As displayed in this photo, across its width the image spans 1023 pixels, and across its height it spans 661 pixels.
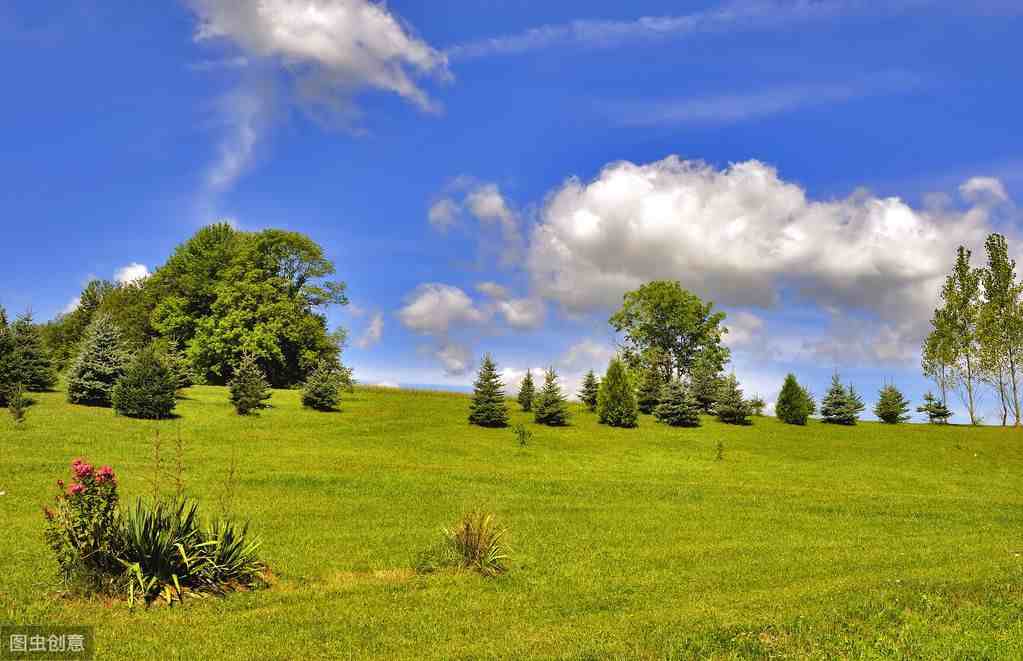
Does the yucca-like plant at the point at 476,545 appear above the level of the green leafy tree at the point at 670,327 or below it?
below

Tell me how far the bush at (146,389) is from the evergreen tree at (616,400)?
2786cm

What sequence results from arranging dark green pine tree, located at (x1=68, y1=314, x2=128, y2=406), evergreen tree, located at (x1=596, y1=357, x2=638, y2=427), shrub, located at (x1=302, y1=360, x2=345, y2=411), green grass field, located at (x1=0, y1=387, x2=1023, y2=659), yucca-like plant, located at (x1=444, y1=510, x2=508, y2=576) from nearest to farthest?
green grass field, located at (x1=0, y1=387, x2=1023, y2=659), yucca-like plant, located at (x1=444, y1=510, x2=508, y2=576), dark green pine tree, located at (x1=68, y1=314, x2=128, y2=406), shrub, located at (x1=302, y1=360, x2=345, y2=411), evergreen tree, located at (x1=596, y1=357, x2=638, y2=427)

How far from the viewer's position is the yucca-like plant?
1320 centimetres

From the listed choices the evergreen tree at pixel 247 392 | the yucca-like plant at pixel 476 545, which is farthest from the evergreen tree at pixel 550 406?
the yucca-like plant at pixel 476 545

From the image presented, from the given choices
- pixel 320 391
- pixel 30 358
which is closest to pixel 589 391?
pixel 320 391

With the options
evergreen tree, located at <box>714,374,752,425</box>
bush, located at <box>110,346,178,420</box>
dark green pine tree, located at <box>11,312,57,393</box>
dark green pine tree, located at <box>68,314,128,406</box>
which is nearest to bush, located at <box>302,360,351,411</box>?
bush, located at <box>110,346,178,420</box>

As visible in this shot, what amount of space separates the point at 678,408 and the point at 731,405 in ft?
19.0

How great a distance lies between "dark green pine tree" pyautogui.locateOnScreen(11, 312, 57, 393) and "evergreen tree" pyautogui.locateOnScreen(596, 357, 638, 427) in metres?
35.7

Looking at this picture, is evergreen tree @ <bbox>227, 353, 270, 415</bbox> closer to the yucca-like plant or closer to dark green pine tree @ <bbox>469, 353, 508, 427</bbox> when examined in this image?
dark green pine tree @ <bbox>469, 353, 508, 427</bbox>

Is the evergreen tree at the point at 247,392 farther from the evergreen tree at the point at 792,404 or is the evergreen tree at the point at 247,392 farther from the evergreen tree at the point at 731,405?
the evergreen tree at the point at 792,404

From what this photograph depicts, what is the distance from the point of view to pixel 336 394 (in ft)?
152

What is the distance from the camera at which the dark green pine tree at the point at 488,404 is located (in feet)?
143

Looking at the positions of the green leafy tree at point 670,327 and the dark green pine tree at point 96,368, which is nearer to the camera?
the dark green pine tree at point 96,368

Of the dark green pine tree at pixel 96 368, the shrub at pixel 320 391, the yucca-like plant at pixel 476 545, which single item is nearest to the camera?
the yucca-like plant at pixel 476 545
